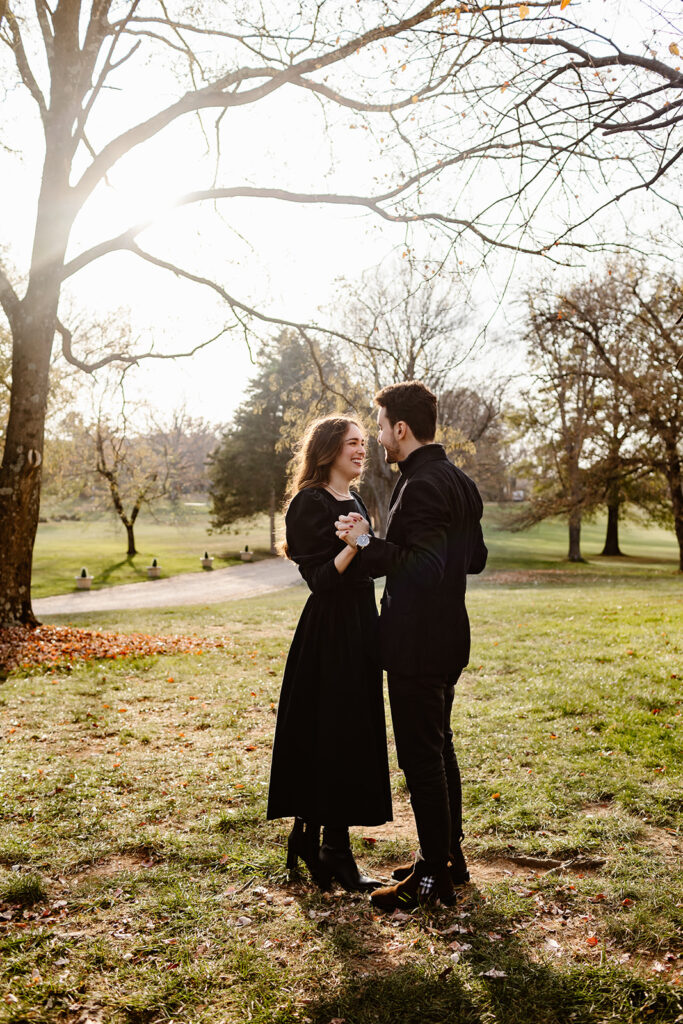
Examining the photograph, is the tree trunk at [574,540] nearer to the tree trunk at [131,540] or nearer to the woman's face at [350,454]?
the tree trunk at [131,540]

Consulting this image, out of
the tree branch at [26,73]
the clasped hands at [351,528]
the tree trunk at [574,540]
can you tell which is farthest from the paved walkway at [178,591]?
the clasped hands at [351,528]

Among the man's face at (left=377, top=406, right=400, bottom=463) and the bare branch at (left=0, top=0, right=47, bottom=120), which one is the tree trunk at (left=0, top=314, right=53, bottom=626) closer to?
the bare branch at (left=0, top=0, right=47, bottom=120)

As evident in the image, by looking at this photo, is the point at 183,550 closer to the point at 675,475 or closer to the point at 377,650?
the point at 675,475

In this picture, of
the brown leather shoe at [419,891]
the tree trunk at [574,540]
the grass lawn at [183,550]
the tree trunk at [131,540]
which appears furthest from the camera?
the tree trunk at [131,540]

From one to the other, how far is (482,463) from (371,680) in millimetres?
35916

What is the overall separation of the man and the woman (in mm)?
276

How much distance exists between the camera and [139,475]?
1273 inches

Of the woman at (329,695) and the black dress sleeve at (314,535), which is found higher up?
the black dress sleeve at (314,535)

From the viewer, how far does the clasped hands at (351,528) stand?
133 inches

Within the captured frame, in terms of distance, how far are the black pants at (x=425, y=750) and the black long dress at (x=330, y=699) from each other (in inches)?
12.4

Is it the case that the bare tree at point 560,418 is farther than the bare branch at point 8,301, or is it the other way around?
the bare tree at point 560,418

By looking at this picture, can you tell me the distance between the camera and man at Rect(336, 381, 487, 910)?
329cm

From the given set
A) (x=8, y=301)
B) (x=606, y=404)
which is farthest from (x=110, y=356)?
(x=606, y=404)

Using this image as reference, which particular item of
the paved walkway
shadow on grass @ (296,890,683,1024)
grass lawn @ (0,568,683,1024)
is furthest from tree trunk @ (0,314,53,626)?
shadow on grass @ (296,890,683,1024)
